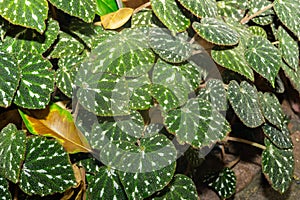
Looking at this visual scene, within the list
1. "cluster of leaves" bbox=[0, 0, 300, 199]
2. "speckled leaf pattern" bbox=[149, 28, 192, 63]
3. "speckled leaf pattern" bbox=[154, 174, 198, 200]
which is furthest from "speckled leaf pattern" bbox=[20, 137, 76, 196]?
"speckled leaf pattern" bbox=[149, 28, 192, 63]

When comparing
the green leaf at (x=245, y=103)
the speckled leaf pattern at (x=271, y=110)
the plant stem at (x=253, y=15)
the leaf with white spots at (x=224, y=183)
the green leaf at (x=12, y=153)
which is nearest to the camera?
the green leaf at (x=12, y=153)

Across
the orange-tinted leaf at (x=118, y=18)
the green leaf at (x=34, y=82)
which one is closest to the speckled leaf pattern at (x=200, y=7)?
the orange-tinted leaf at (x=118, y=18)

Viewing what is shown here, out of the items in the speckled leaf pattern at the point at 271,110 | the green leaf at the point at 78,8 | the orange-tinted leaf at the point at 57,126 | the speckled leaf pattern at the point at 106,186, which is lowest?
the speckled leaf pattern at the point at 106,186

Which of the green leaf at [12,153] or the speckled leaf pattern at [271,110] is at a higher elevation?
the green leaf at [12,153]

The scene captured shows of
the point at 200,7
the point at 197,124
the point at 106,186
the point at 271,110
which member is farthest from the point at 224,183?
the point at 200,7

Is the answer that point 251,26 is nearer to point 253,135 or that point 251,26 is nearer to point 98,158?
point 253,135

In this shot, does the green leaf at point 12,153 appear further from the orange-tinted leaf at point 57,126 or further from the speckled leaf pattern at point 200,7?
the speckled leaf pattern at point 200,7

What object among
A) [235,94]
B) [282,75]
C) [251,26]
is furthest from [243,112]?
[282,75]
